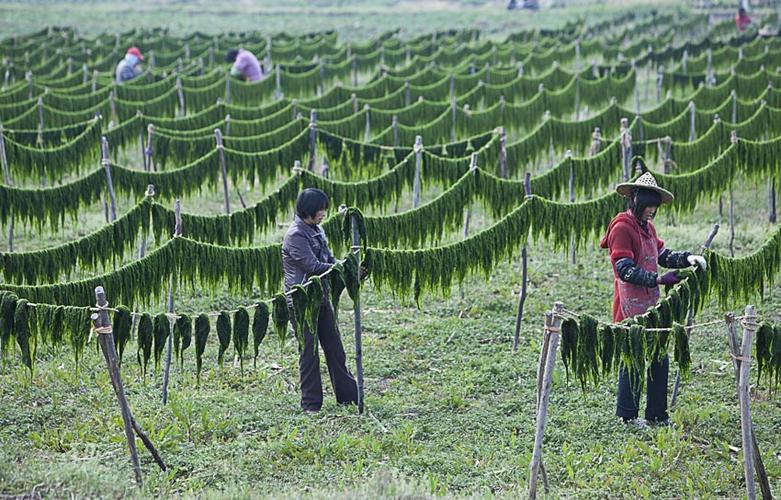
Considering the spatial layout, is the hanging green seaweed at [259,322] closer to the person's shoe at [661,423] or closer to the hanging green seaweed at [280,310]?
the hanging green seaweed at [280,310]

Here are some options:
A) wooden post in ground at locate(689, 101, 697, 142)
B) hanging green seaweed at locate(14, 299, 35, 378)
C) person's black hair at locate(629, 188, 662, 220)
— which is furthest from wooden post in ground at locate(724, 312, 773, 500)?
wooden post in ground at locate(689, 101, 697, 142)

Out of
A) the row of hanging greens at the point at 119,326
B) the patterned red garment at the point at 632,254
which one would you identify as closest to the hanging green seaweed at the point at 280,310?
the row of hanging greens at the point at 119,326

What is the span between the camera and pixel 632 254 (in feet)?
23.9

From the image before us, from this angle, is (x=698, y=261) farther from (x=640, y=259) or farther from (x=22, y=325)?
(x=22, y=325)

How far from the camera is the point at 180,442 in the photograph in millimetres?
7465

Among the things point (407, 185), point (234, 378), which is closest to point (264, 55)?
point (407, 185)

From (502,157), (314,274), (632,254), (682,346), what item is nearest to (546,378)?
(682,346)

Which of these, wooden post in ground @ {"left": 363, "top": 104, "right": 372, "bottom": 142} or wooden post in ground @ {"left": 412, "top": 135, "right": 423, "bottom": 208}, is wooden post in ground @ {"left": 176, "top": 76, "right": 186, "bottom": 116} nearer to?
wooden post in ground @ {"left": 363, "top": 104, "right": 372, "bottom": 142}

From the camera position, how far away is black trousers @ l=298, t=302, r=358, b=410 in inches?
307

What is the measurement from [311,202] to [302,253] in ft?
1.29

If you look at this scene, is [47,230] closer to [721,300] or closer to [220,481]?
[220,481]

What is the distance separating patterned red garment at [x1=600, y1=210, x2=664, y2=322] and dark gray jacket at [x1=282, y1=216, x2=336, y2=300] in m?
2.15

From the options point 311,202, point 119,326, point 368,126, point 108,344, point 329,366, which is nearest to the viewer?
point 108,344

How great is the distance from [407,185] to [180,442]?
15.0ft
